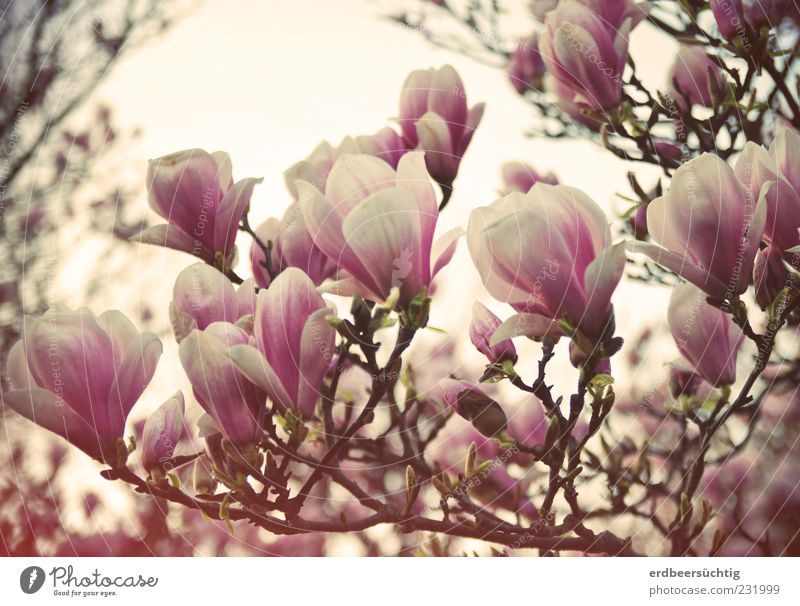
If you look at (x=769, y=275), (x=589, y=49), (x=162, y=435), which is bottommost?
(x=162, y=435)

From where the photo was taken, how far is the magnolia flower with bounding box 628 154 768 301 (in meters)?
0.44

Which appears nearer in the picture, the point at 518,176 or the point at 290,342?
the point at 290,342

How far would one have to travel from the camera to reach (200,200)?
0.51 m

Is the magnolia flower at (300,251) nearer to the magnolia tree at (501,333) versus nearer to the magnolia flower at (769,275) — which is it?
the magnolia tree at (501,333)

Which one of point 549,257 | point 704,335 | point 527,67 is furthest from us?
point 527,67

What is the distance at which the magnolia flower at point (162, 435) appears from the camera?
0.48 metres

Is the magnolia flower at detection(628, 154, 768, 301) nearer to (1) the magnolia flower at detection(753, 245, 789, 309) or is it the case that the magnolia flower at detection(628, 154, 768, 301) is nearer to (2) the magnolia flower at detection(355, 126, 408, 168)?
(1) the magnolia flower at detection(753, 245, 789, 309)

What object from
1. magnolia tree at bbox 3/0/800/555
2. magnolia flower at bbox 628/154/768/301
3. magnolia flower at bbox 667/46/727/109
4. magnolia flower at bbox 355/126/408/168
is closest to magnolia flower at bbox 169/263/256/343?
magnolia tree at bbox 3/0/800/555

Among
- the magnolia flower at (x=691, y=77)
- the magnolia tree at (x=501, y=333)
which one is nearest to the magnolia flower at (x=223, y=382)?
the magnolia tree at (x=501, y=333)

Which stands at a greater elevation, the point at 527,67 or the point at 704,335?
the point at 527,67

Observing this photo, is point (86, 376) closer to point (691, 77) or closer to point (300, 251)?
point (300, 251)

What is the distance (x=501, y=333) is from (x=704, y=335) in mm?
166

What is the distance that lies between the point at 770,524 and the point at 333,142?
19.0 inches

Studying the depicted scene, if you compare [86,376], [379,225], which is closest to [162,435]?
[86,376]
